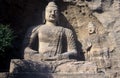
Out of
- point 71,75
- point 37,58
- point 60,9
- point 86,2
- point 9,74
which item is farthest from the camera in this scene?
point 60,9

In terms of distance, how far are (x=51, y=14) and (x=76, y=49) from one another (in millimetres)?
1157

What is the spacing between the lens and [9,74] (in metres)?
6.14

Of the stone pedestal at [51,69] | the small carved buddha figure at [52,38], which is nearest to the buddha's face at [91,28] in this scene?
the small carved buddha figure at [52,38]

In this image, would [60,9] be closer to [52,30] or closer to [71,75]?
[52,30]

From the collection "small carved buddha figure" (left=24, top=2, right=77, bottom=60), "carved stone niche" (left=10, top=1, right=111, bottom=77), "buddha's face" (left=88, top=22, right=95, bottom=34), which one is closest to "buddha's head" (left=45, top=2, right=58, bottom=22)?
"small carved buddha figure" (left=24, top=2, right=77, bottom=60)

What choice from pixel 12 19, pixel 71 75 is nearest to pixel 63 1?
pixel 12 19

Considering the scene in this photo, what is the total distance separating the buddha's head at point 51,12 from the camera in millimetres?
8180

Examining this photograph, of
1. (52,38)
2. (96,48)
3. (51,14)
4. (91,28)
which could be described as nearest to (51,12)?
(51,14)

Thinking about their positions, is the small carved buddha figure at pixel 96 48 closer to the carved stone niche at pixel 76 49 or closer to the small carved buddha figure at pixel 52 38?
the carved stone niche at pixel 76 49

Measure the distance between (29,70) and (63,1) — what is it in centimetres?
259

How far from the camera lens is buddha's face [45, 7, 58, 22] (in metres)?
8.18

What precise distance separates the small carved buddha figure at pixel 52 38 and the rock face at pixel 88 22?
413 millimetres

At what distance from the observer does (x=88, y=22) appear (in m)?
→ 8.30

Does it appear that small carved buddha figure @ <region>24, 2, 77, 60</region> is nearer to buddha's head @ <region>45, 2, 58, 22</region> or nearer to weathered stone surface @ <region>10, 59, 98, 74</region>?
buddha's head @ <region>45, 2, 58, 22</region>
